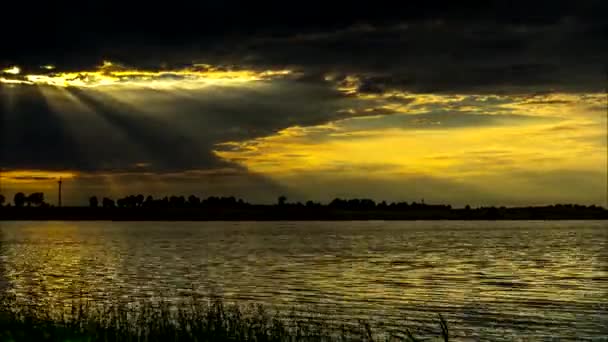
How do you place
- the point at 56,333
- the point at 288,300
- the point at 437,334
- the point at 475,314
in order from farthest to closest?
the point at 288,300 → the point at 475,314 → the point at 437,334 → the point at 56,333

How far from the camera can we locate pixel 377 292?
173ft

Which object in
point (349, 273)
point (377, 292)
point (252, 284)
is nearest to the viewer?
point (377, 292)

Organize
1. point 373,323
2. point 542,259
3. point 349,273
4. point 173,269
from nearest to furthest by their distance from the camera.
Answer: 1. point 373,323
2. point 349,273
3. point 173,269
4. point 542,259

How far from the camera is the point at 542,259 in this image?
296 feet

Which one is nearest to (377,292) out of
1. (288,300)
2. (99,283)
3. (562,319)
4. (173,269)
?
(288,300)

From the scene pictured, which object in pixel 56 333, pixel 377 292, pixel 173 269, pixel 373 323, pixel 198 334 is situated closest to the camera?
pixel 56 333

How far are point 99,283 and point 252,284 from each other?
11.1 meters

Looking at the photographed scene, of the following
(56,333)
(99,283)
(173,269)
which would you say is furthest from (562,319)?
(173,269)

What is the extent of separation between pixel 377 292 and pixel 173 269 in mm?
28131

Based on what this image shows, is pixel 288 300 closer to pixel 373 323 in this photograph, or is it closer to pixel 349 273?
pixel 373 323

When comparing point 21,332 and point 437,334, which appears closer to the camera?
point 21,332

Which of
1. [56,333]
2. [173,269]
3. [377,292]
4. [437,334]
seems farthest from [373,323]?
[173,269]

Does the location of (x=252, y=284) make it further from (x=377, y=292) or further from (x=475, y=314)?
(x=475, y=314)

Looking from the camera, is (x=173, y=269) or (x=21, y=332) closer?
(x=21, y=332)
